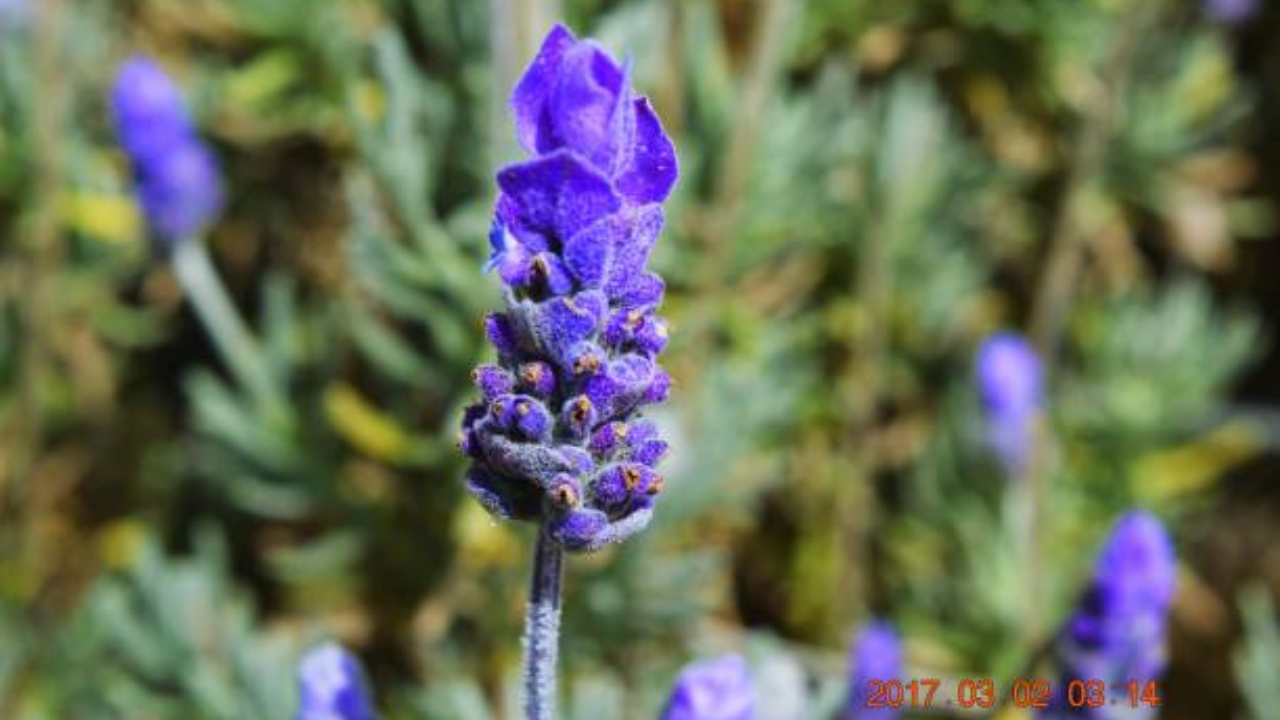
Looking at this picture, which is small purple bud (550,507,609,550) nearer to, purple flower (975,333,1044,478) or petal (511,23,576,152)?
petal (511,23,576,152)

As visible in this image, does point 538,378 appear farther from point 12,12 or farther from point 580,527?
point 12,12

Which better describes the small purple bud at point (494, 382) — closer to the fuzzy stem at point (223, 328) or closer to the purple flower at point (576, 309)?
the purple flower at point (576, 309)

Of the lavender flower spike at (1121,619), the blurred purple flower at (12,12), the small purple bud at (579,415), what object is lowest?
the small purple bud at (579,415)

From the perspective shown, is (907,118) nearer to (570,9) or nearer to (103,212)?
(570,9)

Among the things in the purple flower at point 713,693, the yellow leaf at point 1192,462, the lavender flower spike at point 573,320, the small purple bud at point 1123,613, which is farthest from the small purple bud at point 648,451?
the yellow leaf at point 1192,462

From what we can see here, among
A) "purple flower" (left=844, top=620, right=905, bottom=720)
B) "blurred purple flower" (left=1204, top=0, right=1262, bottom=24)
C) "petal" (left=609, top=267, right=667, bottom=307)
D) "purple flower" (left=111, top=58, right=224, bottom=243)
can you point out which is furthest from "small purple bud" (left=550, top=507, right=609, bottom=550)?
"blurred purple flower" (left=1204, top=0, right=1262, bottom=24)
